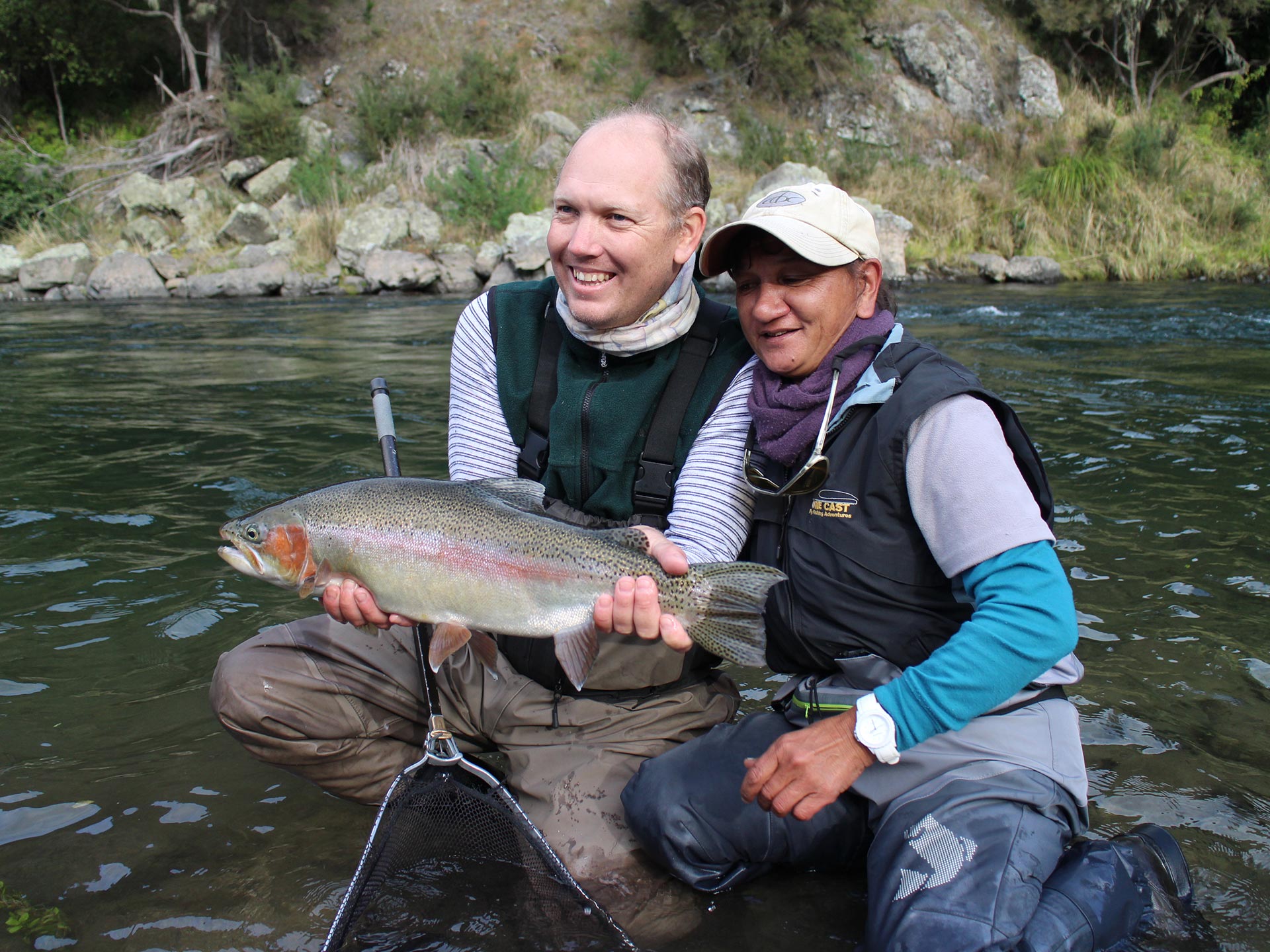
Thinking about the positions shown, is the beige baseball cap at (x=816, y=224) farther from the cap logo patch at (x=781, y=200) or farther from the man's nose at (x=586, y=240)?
the man's nose at (x=586, y=240)

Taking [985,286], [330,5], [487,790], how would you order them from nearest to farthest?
1. [487,790]
2. [985,286]
3. [330,5]

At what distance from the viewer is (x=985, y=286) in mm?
18891

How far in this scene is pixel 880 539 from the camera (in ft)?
8.53

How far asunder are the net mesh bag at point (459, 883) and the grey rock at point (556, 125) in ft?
84.4

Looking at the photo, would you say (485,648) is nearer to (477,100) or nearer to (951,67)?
(477,100)

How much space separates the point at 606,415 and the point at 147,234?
74.0 feet

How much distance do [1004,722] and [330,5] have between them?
3784 cm

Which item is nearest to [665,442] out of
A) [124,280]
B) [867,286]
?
[867,286]

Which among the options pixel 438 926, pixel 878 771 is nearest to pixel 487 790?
pixel 438 926

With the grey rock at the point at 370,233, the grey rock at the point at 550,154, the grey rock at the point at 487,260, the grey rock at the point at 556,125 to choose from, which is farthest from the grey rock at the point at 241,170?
the grey rock at the point at 487,260

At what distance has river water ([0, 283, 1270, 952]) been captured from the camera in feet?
9.01

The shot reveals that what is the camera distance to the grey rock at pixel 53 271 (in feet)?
64.0

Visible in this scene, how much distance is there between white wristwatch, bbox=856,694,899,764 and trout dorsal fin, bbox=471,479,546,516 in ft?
3.53

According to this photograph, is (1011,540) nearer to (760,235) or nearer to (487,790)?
(760,235)
